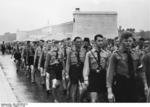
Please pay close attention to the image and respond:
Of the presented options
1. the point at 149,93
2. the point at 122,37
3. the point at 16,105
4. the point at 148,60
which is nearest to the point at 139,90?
the point at 149,93

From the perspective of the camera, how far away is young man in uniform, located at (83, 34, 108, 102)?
6734 mm

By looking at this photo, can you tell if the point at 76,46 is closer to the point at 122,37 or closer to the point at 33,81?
the point at 122,37

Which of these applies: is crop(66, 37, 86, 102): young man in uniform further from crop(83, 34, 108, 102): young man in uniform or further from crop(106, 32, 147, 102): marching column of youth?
crop(106, 32, 147, 102): marching column of youth

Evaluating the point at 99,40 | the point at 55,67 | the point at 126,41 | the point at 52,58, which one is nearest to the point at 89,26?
the point at 52,58

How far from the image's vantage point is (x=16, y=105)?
5258mm

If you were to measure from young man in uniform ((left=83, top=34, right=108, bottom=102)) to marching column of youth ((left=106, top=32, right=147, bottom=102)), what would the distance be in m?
0.69

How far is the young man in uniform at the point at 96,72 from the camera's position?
Answer: 673 cm

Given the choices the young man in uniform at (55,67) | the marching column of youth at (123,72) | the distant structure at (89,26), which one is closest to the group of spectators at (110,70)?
the marching column of youth at (123,72)

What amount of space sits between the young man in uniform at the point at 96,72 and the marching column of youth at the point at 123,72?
2.27 feet

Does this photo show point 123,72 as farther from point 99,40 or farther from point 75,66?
point 75,66

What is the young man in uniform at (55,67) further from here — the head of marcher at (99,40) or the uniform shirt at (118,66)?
the uniform shirt at (118,66)

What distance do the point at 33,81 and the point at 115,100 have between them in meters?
8.18

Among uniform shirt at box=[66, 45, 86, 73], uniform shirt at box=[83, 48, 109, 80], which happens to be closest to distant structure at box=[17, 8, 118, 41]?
uniform shirt at box=[66, 45, 86, 73]

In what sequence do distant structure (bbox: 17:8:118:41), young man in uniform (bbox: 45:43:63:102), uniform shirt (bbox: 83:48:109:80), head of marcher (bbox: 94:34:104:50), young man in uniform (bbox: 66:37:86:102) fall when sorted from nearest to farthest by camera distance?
head of marcher (bbox: 94:34:104:50) < uniform shirt (bbox: 83:48:109:80) < young man in uniform (bbox: 66:37:86:102) < young man in uniform (bbox: 45:43:63:102) < distant structure (bbox: 17:8:118:41)
